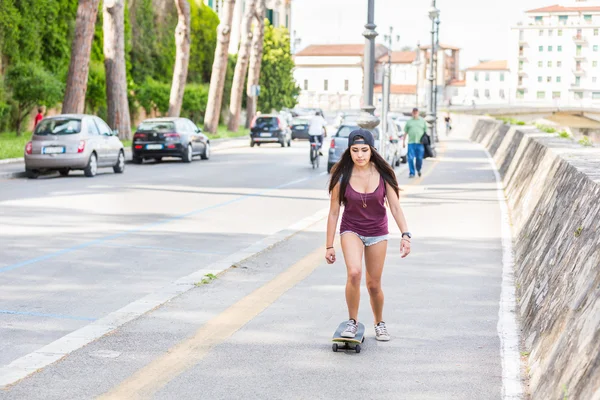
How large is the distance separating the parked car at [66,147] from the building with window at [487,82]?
170 meters

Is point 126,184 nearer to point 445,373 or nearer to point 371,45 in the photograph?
point 371,45

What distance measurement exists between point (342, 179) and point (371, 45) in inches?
581

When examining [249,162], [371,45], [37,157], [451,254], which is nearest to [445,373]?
[451,254]

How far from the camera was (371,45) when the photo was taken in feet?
71.5

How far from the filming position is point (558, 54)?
6988 inches

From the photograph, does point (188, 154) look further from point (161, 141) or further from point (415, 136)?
point (415, 136)

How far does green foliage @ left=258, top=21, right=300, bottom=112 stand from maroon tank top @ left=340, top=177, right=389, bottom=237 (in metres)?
68.6

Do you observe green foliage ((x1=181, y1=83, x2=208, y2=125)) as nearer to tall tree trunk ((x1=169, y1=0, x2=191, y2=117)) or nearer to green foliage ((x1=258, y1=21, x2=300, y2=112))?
green foliage ((x1=258, y1=21, x2=300, y2=112))

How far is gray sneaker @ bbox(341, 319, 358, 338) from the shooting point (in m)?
7.10

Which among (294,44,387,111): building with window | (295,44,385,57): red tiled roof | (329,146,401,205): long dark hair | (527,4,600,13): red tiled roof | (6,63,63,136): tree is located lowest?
(329,146,401,205): long dark hair

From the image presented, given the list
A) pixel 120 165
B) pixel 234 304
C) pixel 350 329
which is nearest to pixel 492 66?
pixel 120 165

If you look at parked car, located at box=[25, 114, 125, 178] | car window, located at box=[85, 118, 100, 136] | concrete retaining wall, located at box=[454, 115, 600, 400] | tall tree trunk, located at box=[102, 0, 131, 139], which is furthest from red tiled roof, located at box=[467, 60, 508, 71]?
concrete retaining wall, located at box=[454, 115, 600, 400]

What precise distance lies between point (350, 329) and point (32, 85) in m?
36.1

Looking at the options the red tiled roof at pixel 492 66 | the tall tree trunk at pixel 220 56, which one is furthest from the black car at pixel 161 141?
the red tiled roof at pixel 492 66
